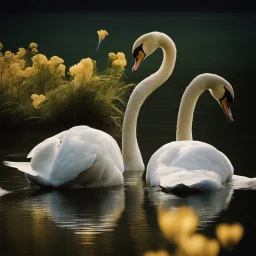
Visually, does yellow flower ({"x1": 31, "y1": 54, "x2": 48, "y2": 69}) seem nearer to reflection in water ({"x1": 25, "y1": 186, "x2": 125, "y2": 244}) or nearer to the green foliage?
the green foliage

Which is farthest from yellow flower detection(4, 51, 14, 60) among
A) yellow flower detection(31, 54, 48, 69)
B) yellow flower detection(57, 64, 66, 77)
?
yellow flower detection(57, 64, 66, 77)

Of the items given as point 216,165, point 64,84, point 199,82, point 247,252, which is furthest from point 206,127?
point 247,252

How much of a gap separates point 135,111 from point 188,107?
0.58 m

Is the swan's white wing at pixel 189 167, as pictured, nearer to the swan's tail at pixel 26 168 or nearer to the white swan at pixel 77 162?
the white swan at pixel 77 162

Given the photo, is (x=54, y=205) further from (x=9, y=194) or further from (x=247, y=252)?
(x=247, y=252)

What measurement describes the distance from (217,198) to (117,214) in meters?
1.04

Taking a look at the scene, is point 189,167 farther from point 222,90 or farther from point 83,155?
point 222,90

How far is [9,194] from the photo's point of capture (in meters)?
9.56

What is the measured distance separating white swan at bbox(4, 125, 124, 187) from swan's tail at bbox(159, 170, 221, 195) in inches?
21.6

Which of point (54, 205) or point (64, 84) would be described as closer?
point (54, 205)

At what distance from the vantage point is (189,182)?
9.17m

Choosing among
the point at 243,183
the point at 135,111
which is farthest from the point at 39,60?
the point at 243,183

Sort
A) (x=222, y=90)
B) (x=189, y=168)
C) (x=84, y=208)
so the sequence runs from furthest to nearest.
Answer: (x=222, y=90), (x=189, y=168), (x=84, y=208)

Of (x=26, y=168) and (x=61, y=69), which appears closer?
(x=26, y=168)
